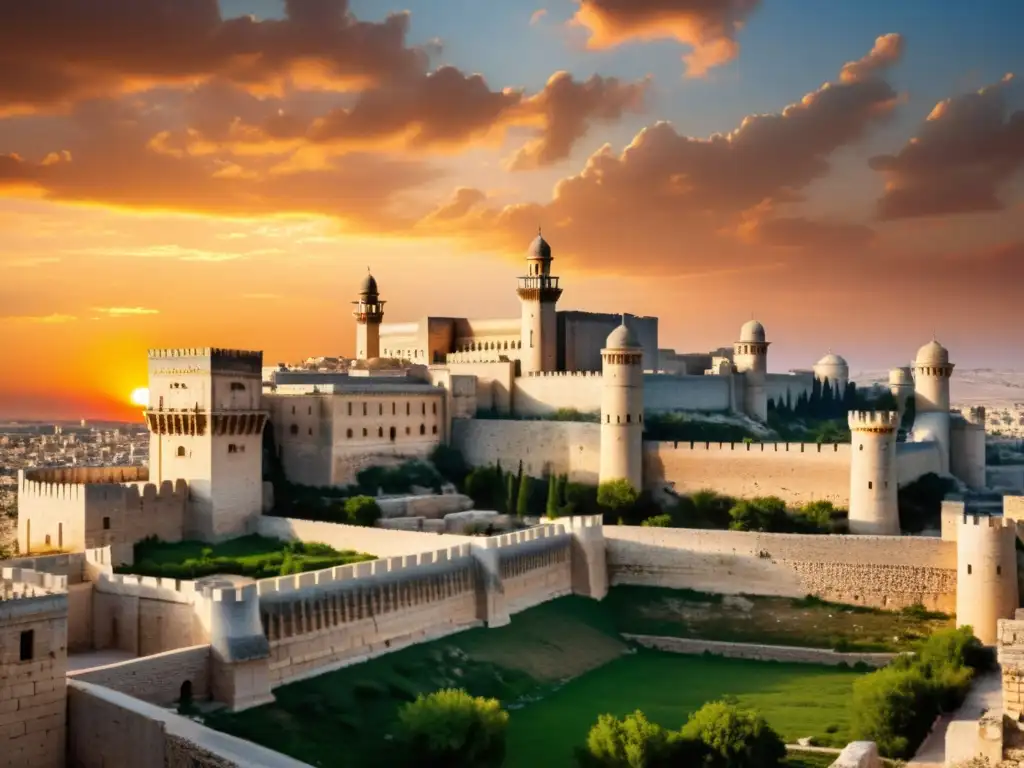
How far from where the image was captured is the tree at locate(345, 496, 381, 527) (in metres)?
34.2

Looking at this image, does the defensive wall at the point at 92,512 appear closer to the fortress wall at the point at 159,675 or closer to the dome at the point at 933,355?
the fortress wall at the point at 159,675

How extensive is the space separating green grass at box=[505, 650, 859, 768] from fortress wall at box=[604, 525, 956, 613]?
304cm

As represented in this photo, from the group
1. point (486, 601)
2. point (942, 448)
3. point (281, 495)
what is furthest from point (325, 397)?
point (942, 448)

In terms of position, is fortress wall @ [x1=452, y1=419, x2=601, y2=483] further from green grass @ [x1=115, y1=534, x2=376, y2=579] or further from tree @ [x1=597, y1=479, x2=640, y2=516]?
green grass @ [x1=115, y1=534, x2=376, y2=579]

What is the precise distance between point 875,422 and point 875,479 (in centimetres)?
157

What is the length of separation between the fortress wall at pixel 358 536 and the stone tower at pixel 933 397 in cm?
1815

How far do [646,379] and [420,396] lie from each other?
853cm

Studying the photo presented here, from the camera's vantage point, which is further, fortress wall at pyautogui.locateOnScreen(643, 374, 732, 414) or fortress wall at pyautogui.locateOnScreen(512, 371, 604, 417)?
fortress wall at pyautogui.locateOnScreen(643, 374, 732, 414)

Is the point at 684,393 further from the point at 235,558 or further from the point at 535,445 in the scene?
the point at 235,558

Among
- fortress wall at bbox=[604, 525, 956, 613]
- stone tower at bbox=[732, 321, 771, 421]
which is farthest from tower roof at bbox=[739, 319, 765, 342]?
fortress wall at bbox=[604, 525, 956, 613]

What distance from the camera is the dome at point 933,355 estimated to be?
40438 millimetres

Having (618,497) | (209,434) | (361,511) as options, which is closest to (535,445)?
(618,497)

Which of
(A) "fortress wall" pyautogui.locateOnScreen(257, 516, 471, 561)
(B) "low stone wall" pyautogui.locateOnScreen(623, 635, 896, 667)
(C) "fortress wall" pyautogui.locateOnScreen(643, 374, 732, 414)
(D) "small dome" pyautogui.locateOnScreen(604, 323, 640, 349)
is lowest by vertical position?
(B) "low stone wall" pyautogui.locateOnScreen(623, 635, 896, 667)

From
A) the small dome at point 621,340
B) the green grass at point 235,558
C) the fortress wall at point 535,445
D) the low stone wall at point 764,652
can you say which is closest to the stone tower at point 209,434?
the green grass at point 235,558
